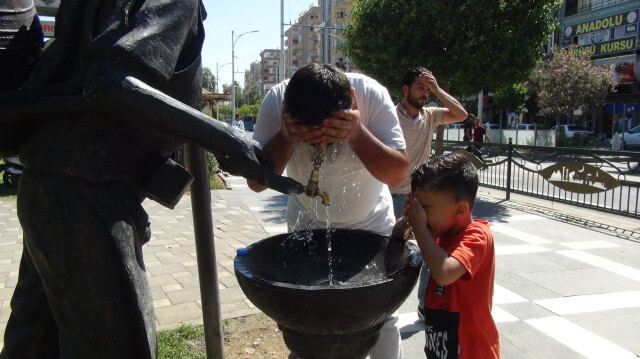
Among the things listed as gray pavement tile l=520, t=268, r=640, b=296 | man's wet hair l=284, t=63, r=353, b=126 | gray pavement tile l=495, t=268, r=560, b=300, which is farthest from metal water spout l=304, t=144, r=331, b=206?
gray pavement tile l=520, t=268, r=640, b=296

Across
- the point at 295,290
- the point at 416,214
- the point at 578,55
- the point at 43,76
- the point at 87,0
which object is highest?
the point at 578,55

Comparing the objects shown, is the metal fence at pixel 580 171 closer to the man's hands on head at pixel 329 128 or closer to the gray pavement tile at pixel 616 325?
the gray pavement tile at pixel 616 325

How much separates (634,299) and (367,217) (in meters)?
3.11

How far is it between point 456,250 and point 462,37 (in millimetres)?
7775

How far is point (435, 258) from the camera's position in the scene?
6.00 feet

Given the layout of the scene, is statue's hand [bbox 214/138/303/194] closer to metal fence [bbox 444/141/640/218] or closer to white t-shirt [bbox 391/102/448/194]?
white t-shirt [bbox 391/102/448/194]

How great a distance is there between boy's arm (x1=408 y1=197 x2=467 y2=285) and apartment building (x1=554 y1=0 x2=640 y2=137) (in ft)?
94.8

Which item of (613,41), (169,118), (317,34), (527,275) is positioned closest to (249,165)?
(169,118)

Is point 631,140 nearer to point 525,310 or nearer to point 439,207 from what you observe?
point 525,310

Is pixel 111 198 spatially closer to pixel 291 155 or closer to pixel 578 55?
pixel 291 155

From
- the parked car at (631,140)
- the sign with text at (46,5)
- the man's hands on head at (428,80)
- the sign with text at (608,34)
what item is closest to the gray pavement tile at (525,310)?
the man's hands on head at (428,80)

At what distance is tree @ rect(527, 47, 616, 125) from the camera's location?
76.1ft

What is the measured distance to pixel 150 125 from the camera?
138 centimetres

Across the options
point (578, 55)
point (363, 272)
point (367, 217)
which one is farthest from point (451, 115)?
→ point (578, 55)
